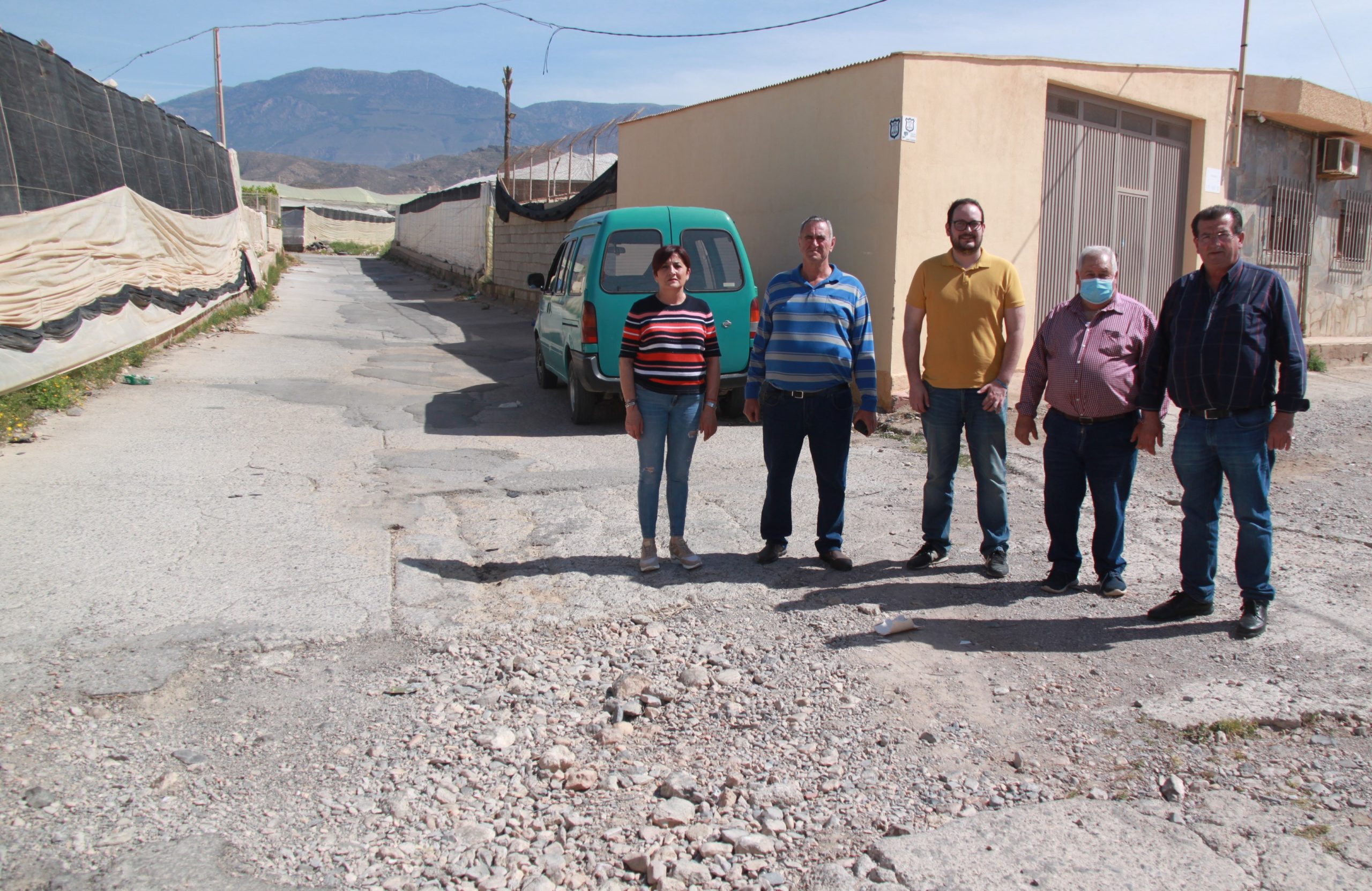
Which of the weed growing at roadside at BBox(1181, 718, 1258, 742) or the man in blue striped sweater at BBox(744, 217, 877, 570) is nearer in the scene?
the weed growing at roadside at BBox(1181, 718, 1258, 742)

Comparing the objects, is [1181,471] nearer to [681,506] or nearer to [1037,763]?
[1037,763]

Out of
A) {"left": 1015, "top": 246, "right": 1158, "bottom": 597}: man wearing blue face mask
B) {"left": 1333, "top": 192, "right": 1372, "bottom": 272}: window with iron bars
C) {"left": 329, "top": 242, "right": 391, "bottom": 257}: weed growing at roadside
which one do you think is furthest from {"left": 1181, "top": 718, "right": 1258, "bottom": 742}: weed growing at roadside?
{"left": 329, "top": 242, "right": 391, "bottom": 257}: weed growing at roadside

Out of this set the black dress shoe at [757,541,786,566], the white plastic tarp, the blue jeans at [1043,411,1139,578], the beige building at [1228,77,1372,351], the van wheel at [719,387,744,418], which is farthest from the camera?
the beige building at [1228,77,1372,351]

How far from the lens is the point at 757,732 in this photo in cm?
339

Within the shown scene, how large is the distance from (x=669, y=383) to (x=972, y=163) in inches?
243

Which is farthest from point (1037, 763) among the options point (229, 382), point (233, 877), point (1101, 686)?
point (229, 382)

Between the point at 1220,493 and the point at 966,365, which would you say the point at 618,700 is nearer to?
the point at 966,365

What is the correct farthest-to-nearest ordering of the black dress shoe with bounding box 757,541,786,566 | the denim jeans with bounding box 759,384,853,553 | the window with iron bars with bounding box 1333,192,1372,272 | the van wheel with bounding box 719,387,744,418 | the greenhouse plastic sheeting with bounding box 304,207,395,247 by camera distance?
1. the greenhouse plastic sheeting with bounding box 304,207,395,247
2. the window with iron bars with bounding box 1333,192,1372,272
3. the van wheel with bounding box 719,387,744,418
4. the black dress shoe with bounding box 757,541,786,566
5. the denim jeans with bounding box 759,384,853,553

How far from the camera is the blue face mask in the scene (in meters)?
4.47

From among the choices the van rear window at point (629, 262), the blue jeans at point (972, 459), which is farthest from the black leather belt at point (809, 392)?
the van rear window at point (629, 262)

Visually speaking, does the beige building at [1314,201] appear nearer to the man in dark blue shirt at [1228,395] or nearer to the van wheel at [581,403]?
the van wheel at [581,403]

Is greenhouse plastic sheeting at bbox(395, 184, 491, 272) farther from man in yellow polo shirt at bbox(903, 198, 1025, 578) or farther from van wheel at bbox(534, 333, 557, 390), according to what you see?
man in yellow polo shirt at bbox(903, 198, 1025, 578)

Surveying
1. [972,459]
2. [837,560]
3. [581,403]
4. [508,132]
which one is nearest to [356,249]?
[508,132]

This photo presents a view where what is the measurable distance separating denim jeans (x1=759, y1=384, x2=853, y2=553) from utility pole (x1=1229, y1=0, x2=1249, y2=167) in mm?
9796
